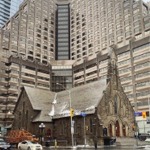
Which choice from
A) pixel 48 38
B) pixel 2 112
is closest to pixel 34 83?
pixel 2 112

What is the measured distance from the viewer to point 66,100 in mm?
68812

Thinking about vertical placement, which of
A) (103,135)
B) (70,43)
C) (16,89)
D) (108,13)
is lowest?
(103,135)

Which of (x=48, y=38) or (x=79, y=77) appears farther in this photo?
(x=48, y=38)

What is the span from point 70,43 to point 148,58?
84.9 metres

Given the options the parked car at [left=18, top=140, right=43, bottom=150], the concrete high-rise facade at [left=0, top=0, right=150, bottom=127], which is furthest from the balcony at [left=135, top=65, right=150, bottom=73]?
the parked car at [left=18, top=140, right=43, bottom=150]

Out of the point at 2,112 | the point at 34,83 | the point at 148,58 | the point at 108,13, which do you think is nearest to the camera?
the point at 148,58

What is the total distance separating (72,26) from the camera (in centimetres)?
19738

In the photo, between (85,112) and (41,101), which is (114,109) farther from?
(41,101)

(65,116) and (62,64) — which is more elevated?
(62,64)

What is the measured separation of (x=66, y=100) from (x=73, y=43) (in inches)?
4947

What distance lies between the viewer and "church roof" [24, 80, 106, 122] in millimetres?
59844

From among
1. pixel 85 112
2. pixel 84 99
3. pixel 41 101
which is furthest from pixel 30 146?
pixel 41 101

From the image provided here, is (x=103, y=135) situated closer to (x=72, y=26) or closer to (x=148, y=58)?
(x=148, y=58)

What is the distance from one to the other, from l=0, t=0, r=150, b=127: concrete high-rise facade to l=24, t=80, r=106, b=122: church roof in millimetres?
58207
